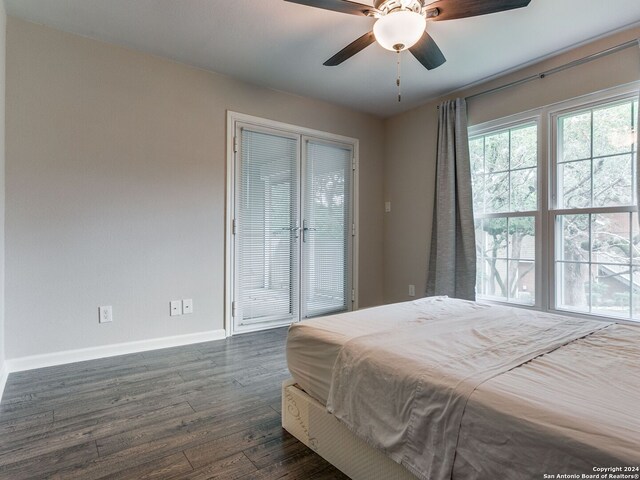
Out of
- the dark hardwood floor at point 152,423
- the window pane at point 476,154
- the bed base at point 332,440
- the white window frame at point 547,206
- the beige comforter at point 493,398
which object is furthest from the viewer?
the window pane at point 476,154

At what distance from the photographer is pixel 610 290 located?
2.74 metres

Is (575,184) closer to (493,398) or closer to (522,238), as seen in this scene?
(522,238)

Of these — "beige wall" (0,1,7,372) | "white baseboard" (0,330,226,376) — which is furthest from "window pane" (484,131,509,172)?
"beige wall" (0,1,7,372)

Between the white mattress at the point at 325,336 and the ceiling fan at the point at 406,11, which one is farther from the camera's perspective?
the ceiling fan at the point at 406,11

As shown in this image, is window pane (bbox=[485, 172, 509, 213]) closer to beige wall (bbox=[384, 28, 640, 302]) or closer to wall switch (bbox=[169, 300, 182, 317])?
beige wall (bbox=[384, 28, 640, 302])

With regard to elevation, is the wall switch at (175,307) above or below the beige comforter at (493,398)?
below

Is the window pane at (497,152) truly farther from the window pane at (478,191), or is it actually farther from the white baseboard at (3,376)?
the white baseboard at (3,376)

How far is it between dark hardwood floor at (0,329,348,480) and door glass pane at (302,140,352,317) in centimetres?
141

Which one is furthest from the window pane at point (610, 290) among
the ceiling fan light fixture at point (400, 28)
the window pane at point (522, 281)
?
the ceiling fan light fixture at point (400, 28)

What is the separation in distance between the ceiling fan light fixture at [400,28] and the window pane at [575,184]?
1941mm

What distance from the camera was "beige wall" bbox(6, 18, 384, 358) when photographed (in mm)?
2551

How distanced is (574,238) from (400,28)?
2308 millimetres

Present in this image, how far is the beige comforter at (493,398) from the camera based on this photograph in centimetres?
84

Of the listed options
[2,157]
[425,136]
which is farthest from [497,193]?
[2,157]
